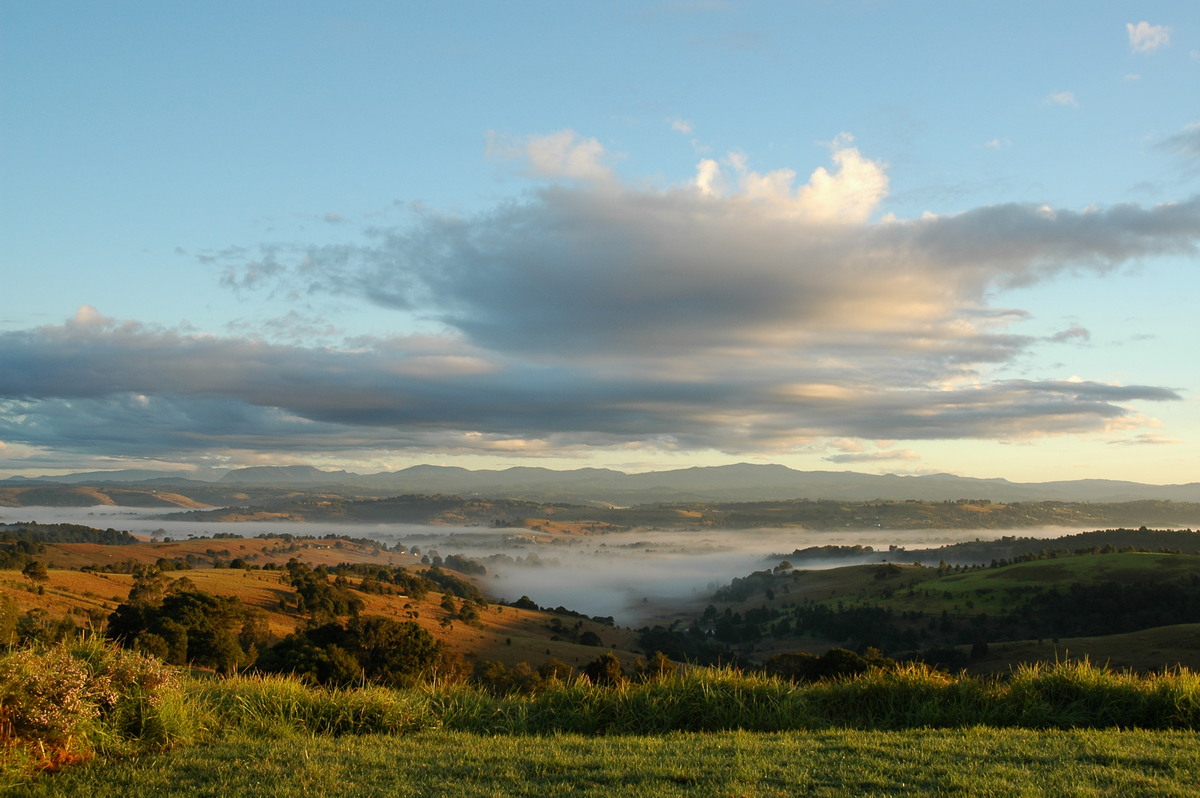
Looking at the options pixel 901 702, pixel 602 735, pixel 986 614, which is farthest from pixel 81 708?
pixel 986 614

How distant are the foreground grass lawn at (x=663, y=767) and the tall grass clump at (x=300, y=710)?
566 mm

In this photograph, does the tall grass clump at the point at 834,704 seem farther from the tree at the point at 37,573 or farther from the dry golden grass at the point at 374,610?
the tree at the point at 37,573

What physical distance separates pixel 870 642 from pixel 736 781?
105 meters

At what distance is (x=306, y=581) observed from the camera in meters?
→ 84.5

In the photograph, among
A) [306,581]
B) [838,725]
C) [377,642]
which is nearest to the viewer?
[838,725]

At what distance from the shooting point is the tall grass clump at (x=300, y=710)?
9.73 metres

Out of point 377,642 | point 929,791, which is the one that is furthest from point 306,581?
point 929,791

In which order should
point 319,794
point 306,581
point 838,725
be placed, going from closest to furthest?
point 319,794, point 838,725, point 306,581

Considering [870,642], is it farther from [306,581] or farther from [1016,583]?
[306,581]

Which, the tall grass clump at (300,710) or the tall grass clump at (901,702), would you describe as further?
the tall grass clump at (901,702)

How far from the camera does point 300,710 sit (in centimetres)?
1021

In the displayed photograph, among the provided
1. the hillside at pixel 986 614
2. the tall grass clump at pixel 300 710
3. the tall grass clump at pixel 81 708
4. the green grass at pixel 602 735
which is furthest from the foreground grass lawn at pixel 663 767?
the hillside at pixel 986 614

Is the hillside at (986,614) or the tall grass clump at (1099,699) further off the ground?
the tall grass clump at (1099,699)

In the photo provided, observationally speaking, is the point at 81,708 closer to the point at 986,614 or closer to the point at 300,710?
the point at 300,710
